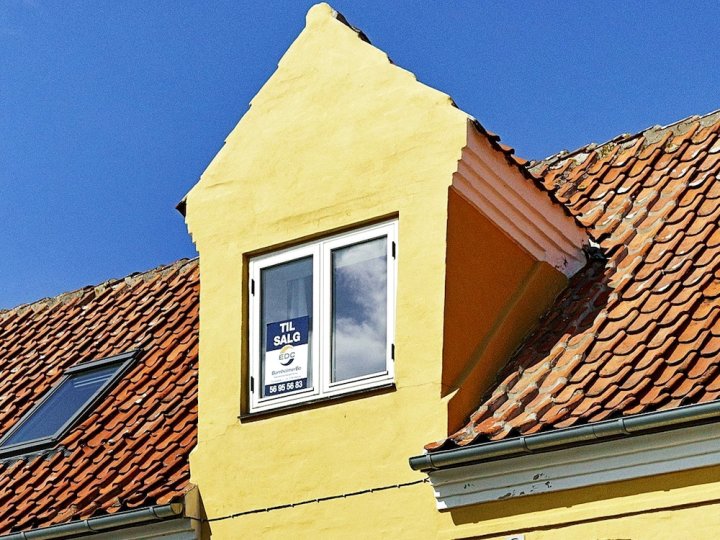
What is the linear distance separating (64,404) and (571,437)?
6258mm

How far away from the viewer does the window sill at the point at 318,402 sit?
34.2 feet

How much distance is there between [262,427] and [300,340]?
0.66m

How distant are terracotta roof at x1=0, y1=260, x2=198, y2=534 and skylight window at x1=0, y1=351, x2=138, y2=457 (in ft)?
0.37

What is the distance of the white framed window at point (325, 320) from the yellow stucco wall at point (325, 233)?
0.10m

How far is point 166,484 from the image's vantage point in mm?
11352

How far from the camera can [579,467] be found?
920 cm

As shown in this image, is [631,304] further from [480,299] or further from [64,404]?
[64,404]

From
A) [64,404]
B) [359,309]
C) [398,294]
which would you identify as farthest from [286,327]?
[64,404]

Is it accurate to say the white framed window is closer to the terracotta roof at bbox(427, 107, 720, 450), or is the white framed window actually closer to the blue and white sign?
the blue and white sign

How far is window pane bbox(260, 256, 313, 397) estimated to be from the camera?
10898mm

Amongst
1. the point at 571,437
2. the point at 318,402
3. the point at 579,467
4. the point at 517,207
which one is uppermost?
the point at 517,207

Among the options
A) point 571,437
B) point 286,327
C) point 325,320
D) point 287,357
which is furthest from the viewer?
point 286,327

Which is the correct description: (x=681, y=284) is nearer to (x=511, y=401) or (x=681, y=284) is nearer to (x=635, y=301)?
(x=635, y=301)

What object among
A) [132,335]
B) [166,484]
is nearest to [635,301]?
[166,484]
